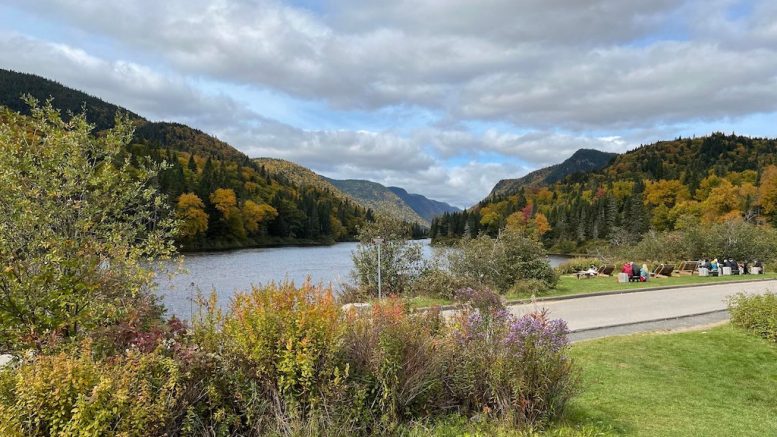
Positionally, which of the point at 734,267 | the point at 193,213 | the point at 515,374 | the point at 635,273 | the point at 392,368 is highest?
the point at 193,213

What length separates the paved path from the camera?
13.2m

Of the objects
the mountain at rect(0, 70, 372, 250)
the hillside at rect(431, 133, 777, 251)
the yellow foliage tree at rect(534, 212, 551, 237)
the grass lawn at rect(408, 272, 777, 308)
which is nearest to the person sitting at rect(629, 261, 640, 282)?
the grass lawn at rect(408, 272, 777, 308)

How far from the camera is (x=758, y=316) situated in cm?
1198

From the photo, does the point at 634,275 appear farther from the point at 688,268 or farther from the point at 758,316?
the point at 758,316

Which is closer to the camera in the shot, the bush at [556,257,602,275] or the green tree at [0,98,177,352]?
the green tree at [0,98,177,352]

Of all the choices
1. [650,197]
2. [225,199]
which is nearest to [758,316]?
[225,199]

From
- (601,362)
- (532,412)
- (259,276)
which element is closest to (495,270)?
(601,362)

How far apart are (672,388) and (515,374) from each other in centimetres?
433

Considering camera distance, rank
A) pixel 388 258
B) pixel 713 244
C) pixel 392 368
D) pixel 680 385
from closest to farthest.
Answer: pixel 392 368 < pixel 680 385 < pixel 388 258 < pixel 713 244

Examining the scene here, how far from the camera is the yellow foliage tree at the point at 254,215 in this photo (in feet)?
292

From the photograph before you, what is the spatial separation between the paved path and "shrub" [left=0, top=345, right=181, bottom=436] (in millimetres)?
8636

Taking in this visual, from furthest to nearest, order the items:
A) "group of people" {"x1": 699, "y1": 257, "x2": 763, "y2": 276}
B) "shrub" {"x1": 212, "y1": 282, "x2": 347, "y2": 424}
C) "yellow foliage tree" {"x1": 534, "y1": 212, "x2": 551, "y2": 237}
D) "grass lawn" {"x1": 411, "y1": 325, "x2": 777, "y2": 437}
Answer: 1. "yellow foliage tree" {"x1": 534, "y1": 212, "x2": 551, "y2": 237}
2. "group of people" {"x1": 699, "y1": 257, "x2": 763, "y2": 276}
3. "grass lawn" {"x1": 411, "y1": 325, "x2": 777, "y2": 437}
4. "shrub" {"x1": 212, "y1": 282, "x2": 347, "y2": 424}

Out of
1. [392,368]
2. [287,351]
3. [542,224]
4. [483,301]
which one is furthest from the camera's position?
[542,224]

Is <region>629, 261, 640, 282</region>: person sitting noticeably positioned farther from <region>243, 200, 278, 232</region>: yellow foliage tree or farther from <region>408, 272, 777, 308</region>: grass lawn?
<region>243, 200, 278, 232</region>: yellow foliage tree
